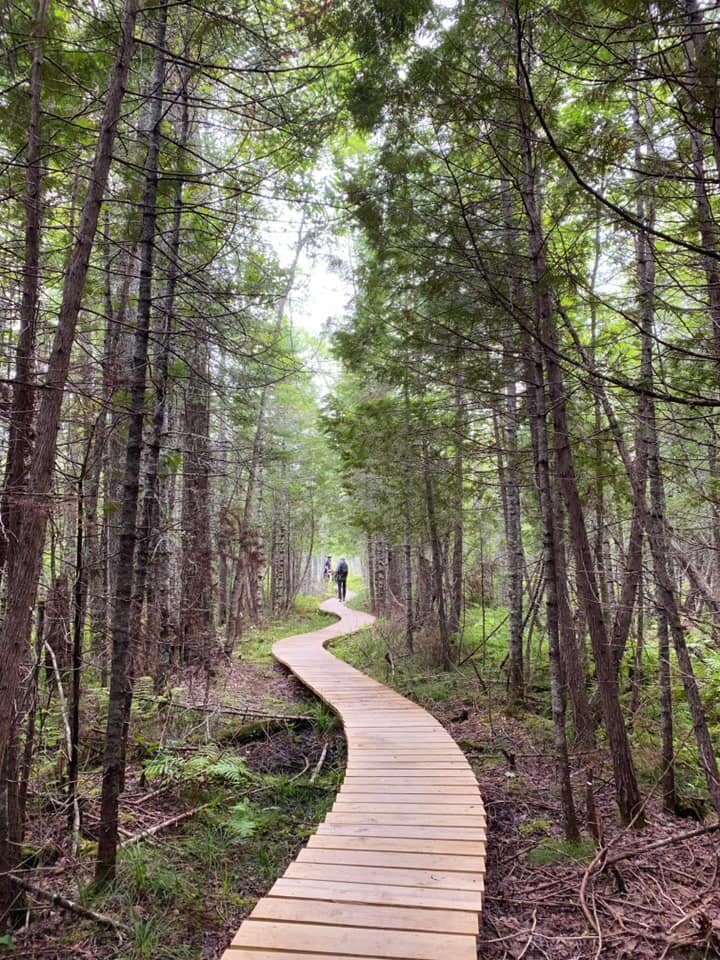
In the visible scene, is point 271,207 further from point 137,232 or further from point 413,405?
point 413,405

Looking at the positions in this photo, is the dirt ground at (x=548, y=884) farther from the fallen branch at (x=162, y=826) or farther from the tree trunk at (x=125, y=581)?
the tree trunk at (x=125, y=581)

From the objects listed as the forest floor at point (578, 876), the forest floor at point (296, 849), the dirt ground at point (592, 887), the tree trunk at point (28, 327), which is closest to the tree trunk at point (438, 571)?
the forest floor at point (296, 849)

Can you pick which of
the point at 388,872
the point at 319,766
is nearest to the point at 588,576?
the point at 388,872

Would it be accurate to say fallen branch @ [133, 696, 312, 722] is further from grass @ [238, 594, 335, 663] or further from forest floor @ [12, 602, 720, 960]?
grass @ [238, 594, 335, 663]

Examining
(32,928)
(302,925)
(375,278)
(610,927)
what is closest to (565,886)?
(610,927)

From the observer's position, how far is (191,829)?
5668 mm

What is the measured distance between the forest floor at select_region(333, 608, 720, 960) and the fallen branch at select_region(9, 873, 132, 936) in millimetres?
2618

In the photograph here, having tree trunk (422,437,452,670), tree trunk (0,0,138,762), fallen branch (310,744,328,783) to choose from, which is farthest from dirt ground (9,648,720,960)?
tree trunk (422,437,452,670)

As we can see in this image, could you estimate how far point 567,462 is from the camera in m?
4.94

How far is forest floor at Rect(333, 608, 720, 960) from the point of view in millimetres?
3299

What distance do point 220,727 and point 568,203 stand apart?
8.13 m

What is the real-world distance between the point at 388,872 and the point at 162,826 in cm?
293

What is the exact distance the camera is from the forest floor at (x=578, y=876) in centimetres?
330

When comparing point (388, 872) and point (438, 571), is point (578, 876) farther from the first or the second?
point (438, 571)
